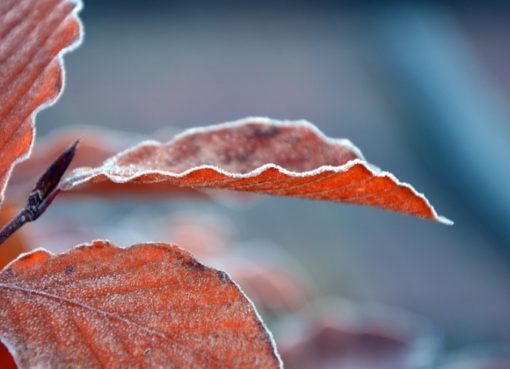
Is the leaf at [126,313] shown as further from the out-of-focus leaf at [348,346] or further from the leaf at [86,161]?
the out-of-focus leaf at [348,346]

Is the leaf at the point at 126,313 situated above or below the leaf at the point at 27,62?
below

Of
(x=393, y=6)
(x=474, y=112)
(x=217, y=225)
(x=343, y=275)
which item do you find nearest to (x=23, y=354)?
(x=217, y=225)

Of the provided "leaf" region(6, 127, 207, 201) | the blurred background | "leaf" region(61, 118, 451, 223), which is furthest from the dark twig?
the blurred background

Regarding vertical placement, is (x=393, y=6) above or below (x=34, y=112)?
above

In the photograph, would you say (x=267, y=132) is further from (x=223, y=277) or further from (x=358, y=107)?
(x=358, y=107)

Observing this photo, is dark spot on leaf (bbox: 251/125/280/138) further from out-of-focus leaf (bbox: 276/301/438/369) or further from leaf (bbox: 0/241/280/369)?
out-of-focus leaf (bbox: 276/301/438/369)

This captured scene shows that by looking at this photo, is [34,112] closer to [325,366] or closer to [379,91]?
[325,366]

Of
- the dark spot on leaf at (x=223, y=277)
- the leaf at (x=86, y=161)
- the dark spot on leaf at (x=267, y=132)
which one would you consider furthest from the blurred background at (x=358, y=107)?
the dark spot on leaf at (x=223, y=277)
